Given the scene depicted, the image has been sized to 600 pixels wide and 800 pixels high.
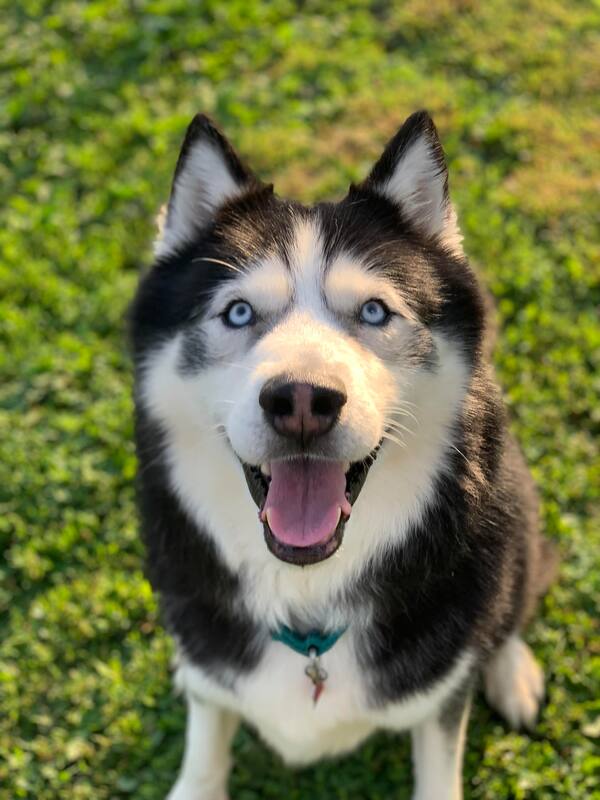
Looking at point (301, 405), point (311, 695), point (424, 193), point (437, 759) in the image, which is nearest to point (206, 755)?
point (311, 695)

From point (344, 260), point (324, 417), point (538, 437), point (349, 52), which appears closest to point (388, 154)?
point (344, 260)

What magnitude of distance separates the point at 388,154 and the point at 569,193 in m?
2.84

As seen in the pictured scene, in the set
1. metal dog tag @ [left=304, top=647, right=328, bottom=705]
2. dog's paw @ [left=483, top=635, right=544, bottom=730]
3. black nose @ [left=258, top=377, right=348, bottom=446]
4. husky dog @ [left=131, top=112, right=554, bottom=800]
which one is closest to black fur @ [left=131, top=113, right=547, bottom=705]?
husky dog @ [left=131, top=112, right=554, bottom=800]

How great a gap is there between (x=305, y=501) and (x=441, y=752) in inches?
44.5

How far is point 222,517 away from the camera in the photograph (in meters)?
2.45

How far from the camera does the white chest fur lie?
8.38ft

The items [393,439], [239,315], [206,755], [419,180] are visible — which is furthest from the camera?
[206,755]

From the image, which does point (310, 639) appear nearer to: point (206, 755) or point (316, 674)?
point (316, 674)

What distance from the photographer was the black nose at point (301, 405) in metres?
2.00

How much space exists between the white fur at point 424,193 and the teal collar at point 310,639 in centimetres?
114

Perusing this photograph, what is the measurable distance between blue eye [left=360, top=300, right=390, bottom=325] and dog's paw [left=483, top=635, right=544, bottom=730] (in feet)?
4.95

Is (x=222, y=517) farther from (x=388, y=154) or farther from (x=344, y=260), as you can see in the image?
(x=388, y=154)

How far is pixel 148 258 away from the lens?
4.75 m

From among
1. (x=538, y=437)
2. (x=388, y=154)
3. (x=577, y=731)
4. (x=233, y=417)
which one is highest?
(x=388, y=154)
